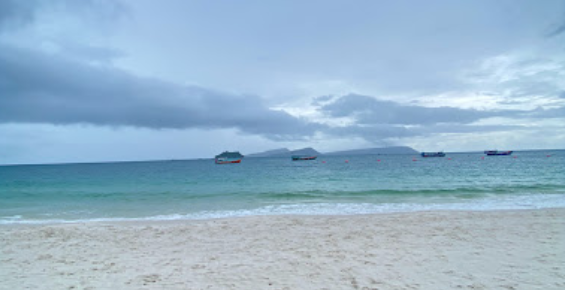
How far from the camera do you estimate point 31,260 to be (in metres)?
8.58

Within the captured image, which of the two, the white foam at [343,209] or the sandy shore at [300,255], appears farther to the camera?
the white foam at [343,209]

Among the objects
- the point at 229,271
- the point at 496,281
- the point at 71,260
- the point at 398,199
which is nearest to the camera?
the point at 496,281

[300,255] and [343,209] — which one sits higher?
[300,255]

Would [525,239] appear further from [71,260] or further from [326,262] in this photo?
[71,260]

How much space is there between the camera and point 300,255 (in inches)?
320

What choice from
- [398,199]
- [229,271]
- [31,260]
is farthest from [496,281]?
[398,199]

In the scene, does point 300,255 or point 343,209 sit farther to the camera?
point 343,209

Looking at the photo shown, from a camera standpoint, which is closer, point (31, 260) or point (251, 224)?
point (31, 260)

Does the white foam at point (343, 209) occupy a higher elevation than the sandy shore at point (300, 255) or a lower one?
lower

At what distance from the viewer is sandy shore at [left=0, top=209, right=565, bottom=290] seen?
6.38m

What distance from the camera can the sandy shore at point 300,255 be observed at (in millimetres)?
6375

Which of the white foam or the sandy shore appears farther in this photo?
the white foam

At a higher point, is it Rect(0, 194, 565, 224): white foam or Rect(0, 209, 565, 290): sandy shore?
Rect(0, 209, 565, 290): sandy shore

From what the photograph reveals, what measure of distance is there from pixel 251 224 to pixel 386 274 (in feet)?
24.2
